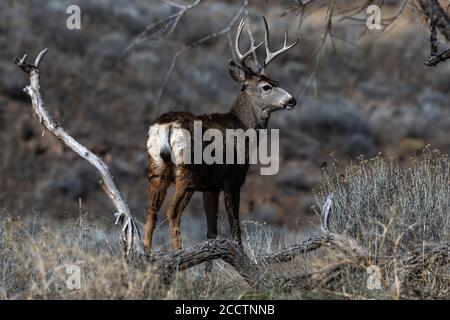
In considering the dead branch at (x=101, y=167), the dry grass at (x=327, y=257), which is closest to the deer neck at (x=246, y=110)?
the dry grass at (x=327, y=257)

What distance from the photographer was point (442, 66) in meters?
35.7

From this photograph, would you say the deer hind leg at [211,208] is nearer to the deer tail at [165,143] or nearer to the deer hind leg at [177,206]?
the deer hind leg at [177,206]

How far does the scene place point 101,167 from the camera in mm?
7898

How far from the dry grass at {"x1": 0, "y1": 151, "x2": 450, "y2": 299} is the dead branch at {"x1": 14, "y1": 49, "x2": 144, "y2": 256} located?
229mm

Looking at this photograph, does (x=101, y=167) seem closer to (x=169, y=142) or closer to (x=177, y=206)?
(x=169, y=142)

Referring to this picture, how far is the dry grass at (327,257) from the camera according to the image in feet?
22.5

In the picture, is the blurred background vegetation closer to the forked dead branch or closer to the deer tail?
the deer tail

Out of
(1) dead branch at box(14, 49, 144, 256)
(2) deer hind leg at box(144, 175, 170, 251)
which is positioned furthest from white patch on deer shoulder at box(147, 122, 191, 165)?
(1) dead branch at box(14, 49, 144, 256)

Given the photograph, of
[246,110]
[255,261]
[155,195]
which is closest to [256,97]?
[246,110]

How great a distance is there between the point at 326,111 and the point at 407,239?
68.8 ft

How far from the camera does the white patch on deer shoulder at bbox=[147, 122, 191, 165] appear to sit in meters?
8.71

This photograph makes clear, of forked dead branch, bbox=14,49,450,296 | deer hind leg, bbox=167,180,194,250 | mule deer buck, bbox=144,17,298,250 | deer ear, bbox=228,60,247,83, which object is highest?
deer ear, bbox=228,60,247,83

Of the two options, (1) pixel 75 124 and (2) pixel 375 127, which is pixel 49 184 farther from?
(2) pixel 375 127
